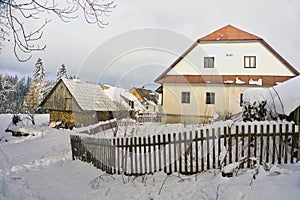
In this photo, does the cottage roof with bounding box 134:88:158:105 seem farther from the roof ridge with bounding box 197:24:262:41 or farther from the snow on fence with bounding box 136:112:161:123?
the roof ridge with bounding box 197:24:262:41

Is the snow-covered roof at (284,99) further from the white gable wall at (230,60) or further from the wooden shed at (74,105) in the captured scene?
the wooden shed at (74,105)

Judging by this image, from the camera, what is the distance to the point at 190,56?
74.7ft

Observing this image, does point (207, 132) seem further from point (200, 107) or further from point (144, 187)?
point (200, 107)

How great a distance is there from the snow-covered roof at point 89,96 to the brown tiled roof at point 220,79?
8058 mm

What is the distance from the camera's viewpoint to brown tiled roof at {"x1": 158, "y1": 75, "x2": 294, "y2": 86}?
20.9 meters

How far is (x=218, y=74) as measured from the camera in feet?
73.7

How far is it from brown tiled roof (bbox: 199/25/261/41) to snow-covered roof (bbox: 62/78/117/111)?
12369mm

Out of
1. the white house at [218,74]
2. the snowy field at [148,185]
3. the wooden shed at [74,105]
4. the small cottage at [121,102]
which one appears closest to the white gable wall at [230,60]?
the white house at [218,74]

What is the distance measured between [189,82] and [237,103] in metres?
4.34

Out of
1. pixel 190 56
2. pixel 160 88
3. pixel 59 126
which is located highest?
pixel 190 56

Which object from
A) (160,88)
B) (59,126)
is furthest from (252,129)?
(59,126)

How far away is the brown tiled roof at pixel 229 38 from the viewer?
70.2ft

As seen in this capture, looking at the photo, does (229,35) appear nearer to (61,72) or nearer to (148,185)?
(148,185)

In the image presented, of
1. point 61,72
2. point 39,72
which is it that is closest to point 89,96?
point 39,72
